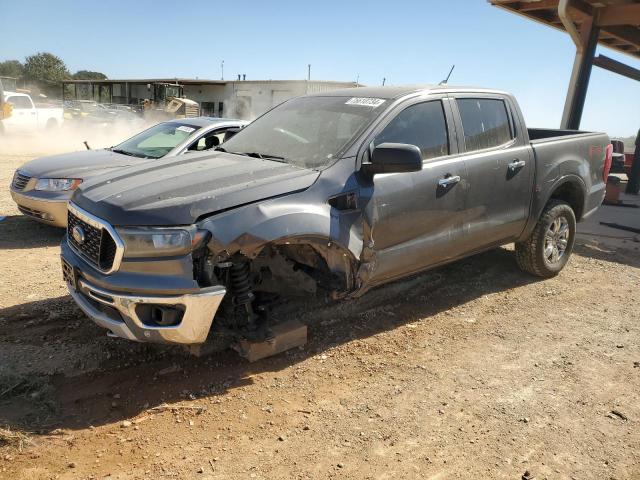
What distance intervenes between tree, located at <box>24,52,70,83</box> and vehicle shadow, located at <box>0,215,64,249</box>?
69.1 metres

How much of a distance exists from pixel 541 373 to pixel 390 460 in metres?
1.54

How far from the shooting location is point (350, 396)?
3240mm

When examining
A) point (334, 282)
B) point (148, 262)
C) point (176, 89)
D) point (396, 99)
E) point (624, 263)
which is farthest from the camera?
point (176, 89)

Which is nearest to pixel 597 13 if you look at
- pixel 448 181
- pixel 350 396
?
pixel 448 181

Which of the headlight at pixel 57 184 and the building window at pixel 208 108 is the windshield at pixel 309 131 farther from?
the building window at pixel 208 108

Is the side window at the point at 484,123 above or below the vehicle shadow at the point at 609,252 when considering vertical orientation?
above

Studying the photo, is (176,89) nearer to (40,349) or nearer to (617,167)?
(617,167)

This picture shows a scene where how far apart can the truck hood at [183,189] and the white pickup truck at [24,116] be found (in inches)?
762

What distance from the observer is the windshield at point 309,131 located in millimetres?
3660

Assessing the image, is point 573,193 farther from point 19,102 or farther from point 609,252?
point 19,102

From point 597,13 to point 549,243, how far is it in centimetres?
725

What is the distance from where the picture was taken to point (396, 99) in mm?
3916

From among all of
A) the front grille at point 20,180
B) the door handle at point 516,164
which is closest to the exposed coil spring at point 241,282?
the door handle at point 516,164

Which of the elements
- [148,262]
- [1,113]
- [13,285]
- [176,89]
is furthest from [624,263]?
[176,89]
